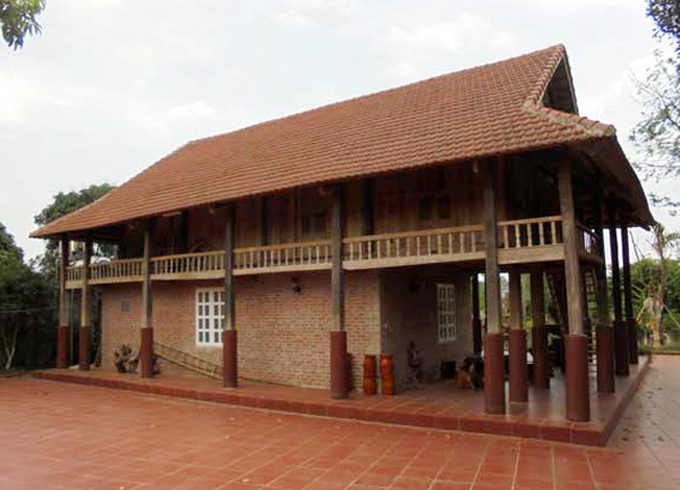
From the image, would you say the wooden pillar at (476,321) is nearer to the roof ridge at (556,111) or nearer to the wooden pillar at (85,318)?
the roof ridge at (556,111)

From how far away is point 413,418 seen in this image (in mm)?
8258

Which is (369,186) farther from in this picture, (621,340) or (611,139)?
(621,340)

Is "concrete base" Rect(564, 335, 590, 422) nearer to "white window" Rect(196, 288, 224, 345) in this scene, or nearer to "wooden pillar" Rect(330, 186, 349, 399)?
"wooden pillar" Rect(330, 186, 349, 399)

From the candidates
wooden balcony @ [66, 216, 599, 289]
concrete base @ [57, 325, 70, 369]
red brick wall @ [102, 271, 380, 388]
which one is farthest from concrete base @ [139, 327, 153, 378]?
concrete base @ [57, 325, 70, 369]

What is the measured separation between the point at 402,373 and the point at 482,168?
458 cm

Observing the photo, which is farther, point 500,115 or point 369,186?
point 369,186

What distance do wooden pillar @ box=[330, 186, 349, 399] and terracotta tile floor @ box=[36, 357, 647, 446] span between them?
1.10ft

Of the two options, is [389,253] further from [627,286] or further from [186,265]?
[627,286]

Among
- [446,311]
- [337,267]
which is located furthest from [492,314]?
[446,311]

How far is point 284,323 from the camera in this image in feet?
38.7

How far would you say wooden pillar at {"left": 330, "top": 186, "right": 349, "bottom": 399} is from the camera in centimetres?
959

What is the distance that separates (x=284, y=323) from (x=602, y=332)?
634cm

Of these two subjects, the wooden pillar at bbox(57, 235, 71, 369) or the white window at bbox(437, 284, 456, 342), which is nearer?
the white window at bbox(437, 284, 456, 342)

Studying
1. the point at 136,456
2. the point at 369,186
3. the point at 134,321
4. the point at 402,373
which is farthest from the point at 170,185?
the point at 136,456
